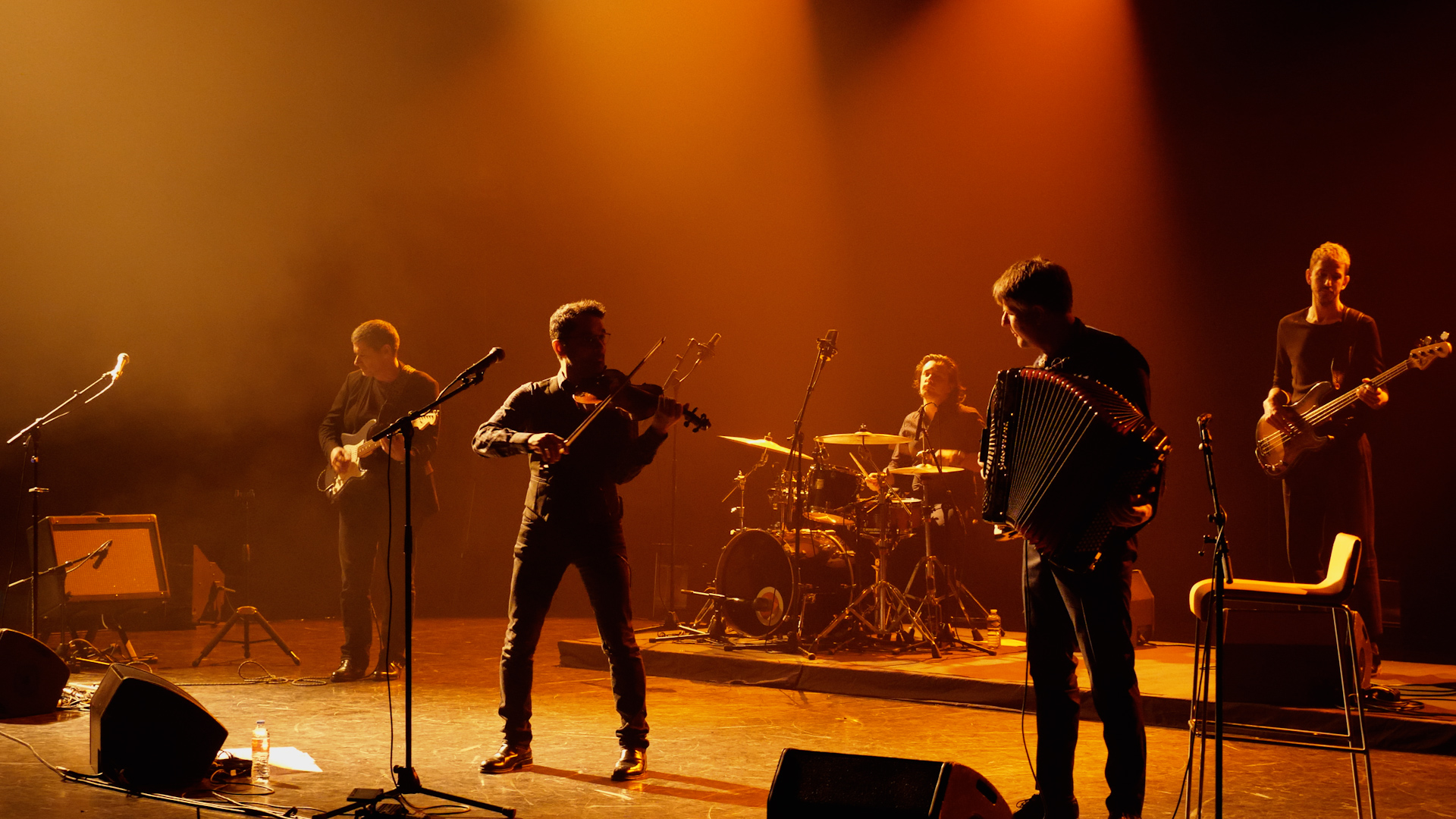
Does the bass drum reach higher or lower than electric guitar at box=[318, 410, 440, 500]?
lower

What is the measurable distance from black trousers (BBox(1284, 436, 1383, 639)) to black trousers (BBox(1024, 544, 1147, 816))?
8.85 feet

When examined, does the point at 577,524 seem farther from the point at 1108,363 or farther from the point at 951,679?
the point at 951,679

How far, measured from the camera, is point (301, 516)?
1008 cm

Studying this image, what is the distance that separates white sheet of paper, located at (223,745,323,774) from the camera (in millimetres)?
4680

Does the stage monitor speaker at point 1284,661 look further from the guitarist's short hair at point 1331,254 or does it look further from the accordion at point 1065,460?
the accordion at point 1065,460

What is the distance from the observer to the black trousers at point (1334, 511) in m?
5.61

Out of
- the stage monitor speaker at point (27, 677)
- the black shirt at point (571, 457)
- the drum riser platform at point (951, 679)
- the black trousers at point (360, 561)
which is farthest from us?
the black trousers at point (360, 561)

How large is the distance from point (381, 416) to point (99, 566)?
233cm

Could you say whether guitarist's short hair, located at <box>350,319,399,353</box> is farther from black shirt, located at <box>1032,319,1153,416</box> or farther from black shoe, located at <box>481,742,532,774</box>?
black shirt, located at <box>1032,319,1153,416</box>

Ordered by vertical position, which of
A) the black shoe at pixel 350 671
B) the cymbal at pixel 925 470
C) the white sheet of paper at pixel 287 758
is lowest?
the white sheet of paper at pixel 287 758

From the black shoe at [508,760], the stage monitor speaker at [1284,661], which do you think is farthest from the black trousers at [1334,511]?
the black shoe at [508,760]

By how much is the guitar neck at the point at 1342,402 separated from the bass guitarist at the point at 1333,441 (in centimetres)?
7

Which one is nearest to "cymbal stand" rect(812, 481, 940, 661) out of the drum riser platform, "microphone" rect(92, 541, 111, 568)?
the drum riser platform

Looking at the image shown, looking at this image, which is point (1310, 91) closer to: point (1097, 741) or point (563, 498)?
point (1097, 741)
